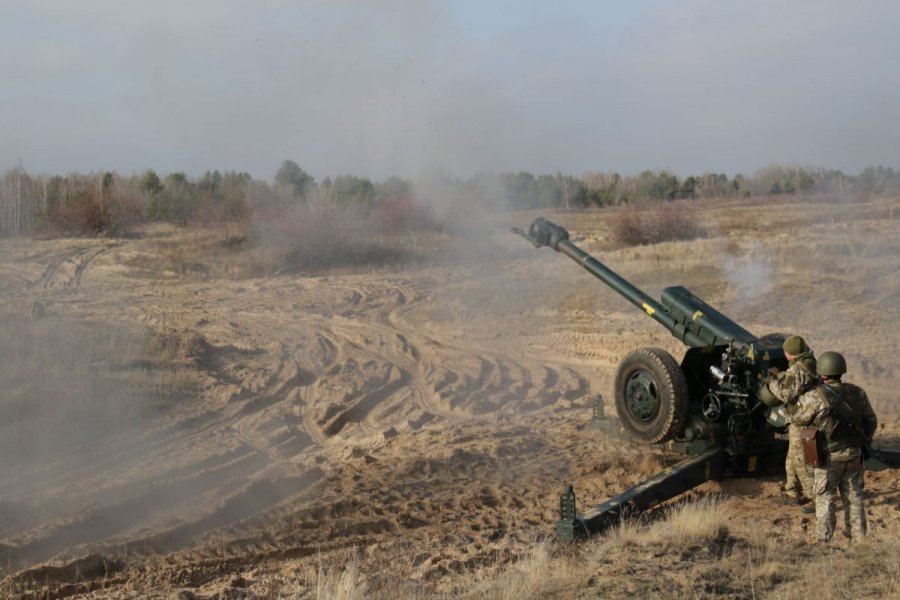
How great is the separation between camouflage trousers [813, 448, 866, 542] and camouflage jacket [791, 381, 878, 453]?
0.29 ft

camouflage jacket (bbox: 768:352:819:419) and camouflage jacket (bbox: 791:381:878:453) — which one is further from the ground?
camouflage jacket (bbox: 768:352:819:419)

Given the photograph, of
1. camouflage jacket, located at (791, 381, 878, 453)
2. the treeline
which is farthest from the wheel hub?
the treeline

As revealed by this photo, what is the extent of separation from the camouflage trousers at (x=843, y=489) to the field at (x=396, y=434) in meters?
0.18

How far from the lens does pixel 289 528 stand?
729 centimetres

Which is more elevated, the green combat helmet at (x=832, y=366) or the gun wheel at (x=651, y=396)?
the green combat helmet at (x=832, y=366)

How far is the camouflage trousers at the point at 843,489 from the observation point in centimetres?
641

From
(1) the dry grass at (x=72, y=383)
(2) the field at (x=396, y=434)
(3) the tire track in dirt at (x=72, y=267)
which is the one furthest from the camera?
(3) the tire track in dirt at (x=72, y=267)

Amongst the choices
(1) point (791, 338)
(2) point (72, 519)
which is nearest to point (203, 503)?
(2) point (72, 519)

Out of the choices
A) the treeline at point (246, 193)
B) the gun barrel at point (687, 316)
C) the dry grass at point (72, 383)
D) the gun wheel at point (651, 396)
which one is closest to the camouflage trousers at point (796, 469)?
the gun wheel at point (651, 396)

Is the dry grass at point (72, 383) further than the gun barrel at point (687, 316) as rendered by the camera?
Yes

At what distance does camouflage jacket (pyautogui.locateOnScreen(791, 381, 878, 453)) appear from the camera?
20.9 ft

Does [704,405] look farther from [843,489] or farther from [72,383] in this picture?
[72,383]

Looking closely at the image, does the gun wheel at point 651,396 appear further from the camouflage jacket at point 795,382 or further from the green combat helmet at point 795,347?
the green combat helmet at point 795,347

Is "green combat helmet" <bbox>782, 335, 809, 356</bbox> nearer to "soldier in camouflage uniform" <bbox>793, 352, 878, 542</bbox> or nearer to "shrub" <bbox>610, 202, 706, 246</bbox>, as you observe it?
"soldier in camouflage uniform" <bbox>793, 352, 878, 542</bbox>
